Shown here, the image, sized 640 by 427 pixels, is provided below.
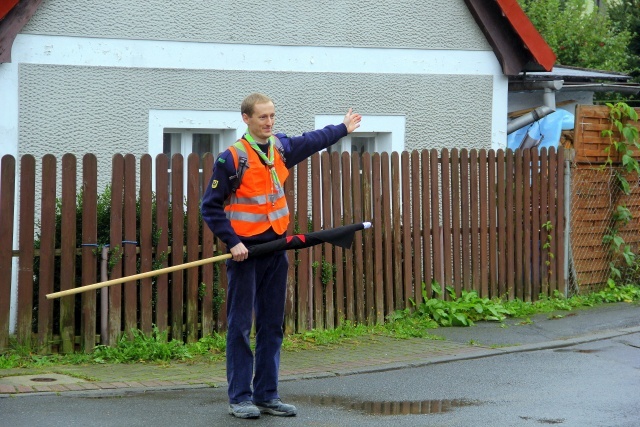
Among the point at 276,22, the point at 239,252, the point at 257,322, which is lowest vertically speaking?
the point at 257,322

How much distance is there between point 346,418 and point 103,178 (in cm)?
460

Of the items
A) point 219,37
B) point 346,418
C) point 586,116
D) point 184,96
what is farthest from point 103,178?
point 586,116

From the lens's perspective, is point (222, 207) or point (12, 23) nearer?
point (222, 207)

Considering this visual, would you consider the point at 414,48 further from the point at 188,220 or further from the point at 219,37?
the point at 188,220

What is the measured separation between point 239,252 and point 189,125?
457 cm

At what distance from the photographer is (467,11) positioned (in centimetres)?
1247

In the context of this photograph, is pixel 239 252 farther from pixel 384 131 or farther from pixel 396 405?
pixel 384 131

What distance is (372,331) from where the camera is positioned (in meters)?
10.2

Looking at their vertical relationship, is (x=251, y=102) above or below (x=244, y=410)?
above

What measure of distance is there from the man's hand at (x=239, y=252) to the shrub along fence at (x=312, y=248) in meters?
2.63

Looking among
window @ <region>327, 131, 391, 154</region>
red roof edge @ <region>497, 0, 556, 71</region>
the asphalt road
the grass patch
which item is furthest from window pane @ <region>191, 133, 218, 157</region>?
the asphalt road

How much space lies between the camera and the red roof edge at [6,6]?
965 centimetres

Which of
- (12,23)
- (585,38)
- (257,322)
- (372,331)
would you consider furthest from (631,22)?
(257,322)

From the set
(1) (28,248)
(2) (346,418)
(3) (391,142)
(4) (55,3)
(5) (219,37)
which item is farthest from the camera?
(3) (391,142)
